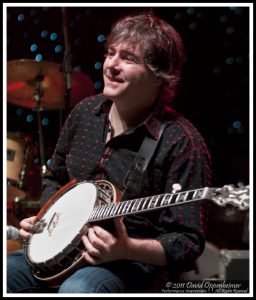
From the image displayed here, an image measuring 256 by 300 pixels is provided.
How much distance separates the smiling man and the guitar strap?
0.01m

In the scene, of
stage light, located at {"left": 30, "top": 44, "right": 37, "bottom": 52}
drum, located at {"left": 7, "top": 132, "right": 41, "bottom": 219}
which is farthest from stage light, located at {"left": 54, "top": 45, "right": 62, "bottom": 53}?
drum, located at {"left": 7, "top": 132, "right": 41, "bottom": 219}

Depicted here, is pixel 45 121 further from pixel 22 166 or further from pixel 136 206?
pixel 136 206

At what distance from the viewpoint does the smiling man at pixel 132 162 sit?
1378 millimetres

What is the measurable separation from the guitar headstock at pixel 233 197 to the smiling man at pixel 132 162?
37 centimetres

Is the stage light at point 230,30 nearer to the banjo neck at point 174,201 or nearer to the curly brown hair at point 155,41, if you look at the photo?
the curly brown hair at point 155,41

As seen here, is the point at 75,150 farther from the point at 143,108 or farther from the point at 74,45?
the point at 74,45

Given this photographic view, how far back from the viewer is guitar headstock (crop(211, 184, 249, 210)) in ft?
3.48

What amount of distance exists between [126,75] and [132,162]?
13.9 inches

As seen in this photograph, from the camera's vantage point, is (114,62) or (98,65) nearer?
(114,62)

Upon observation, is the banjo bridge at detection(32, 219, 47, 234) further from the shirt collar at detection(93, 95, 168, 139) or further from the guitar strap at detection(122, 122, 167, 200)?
the shirt collar at detection(93, 95, 168, 139)

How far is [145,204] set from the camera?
1256 mm

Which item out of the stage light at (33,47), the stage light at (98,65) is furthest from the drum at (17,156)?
the stage light at (98,65)

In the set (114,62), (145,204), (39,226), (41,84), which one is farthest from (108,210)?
(41,84)

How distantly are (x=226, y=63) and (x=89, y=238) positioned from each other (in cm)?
159
